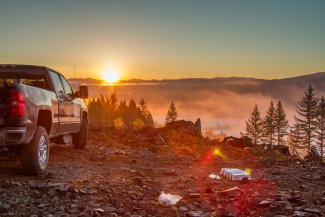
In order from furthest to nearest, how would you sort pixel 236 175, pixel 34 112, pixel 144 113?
pixel 144 113 < pixel 236 175 < pixel 34 112

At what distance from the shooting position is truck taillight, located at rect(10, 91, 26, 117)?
8086mm

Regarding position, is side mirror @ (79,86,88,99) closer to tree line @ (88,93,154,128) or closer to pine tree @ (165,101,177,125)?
pine tree @ (165,101,177,125)

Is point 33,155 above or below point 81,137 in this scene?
above

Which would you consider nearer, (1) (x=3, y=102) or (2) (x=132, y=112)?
(1) (x=3, y=102)

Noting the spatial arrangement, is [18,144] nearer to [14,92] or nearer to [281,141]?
[14,92]

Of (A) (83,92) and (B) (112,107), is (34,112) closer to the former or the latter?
(A) (83,92)

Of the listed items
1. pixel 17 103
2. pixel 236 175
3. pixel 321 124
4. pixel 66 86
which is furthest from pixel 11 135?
pixel 321 124

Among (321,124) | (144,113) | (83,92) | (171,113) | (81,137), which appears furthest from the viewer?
(144,113)

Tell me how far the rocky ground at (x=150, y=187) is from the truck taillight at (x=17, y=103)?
1328 millimetres

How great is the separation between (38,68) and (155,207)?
5639 mm

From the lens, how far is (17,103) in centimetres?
812

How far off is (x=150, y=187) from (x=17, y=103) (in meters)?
3.12

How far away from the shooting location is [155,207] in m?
7.09

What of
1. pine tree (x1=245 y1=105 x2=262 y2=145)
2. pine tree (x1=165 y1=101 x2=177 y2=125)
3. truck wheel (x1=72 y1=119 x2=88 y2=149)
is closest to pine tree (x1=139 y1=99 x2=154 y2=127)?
pine tree (x1=165 y1=101 x2=177 y2=125)
